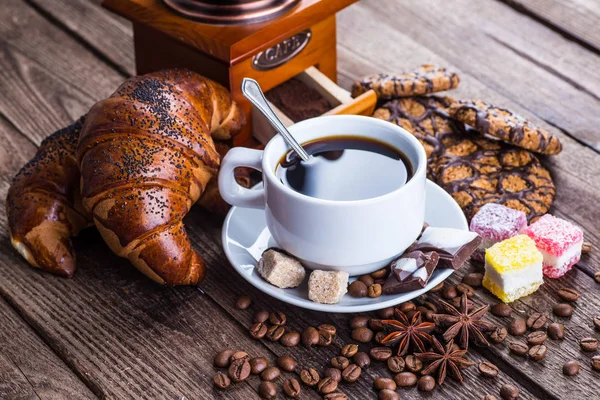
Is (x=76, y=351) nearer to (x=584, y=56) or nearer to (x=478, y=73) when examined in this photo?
(x=478, y=73)

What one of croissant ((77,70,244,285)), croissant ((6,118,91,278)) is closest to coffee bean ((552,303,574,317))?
croissant ((77,70,244,285))

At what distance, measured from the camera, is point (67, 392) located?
130 centimetres

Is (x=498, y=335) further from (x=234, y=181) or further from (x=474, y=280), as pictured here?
→ (x=234, y=181)

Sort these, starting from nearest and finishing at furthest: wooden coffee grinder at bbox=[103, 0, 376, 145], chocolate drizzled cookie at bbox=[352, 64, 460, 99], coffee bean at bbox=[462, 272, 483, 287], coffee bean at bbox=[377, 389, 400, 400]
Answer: coffee bean at bbox=[377, 389, 400, 400]
coffee bean at bbox=[462, 272, 483, 287]
wooden coffee grinder at bbox=[103, 0, 376, 145]
chocolate drizzled cookie at bbox=[352, 64, 460, 99]

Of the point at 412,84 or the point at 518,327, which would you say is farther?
the point at 412,84

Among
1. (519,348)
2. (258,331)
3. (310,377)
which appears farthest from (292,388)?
(519,348)

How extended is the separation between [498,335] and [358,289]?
0.24 m

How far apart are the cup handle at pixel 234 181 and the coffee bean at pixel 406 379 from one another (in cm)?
39

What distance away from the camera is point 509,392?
1254mm

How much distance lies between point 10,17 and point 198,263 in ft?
3.98

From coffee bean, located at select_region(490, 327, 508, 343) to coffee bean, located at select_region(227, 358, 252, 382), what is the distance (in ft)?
1.32

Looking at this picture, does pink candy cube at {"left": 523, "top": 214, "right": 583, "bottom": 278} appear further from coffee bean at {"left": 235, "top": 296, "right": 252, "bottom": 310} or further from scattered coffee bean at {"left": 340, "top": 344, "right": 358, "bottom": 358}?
coffee bean at {"left": 235, "top": 296, "right": 252, "bottom": 310}

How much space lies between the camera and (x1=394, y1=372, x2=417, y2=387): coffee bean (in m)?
1.28

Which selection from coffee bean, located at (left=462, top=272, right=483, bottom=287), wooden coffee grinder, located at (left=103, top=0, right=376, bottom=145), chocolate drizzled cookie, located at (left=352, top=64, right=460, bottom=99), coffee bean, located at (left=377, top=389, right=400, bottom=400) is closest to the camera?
coffee bean, located at (left=377, top=389, right=400, bottom=400)
